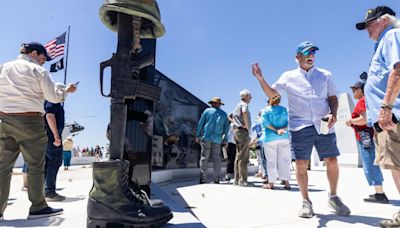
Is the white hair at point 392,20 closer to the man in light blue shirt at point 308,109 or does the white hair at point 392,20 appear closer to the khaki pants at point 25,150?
the man in light blue shirt at point 308,109

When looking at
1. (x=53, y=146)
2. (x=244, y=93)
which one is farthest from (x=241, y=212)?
(x=244, y=93)

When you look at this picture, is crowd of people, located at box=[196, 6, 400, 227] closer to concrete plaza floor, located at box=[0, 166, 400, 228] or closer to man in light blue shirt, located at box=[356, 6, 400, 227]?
man in light blue shirt, located at box=[356, 6, 400, 227]

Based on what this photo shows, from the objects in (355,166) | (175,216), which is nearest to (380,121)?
(175,216)

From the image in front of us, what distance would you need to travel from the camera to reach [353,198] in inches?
146

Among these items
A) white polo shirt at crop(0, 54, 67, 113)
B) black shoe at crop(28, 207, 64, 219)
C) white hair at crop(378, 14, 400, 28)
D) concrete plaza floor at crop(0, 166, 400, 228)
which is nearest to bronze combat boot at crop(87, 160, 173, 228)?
concrete plaza floor at crop(0, 166, 400, 228)

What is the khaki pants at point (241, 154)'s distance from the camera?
5438 mm

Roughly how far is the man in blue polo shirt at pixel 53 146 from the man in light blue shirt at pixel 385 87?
140 inches

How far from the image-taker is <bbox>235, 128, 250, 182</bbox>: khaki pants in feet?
17.8

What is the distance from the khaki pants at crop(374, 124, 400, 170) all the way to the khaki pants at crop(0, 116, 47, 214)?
3.00 m

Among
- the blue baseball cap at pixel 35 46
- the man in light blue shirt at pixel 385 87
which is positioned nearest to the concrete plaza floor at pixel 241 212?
the man in light blue shirt at pixel 385 87

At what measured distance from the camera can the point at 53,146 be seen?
12.3 ft

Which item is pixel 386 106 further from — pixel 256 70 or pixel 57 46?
pixel 57 46

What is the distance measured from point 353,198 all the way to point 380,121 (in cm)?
201

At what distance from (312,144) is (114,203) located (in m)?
2.12
